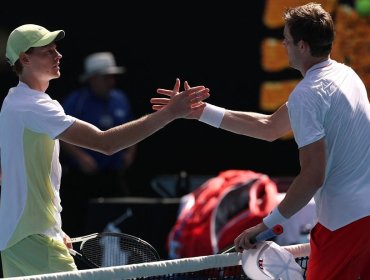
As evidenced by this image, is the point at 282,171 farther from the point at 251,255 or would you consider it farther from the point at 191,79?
the point at 251,255

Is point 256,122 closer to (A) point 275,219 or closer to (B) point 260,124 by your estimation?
(B) point 260,124

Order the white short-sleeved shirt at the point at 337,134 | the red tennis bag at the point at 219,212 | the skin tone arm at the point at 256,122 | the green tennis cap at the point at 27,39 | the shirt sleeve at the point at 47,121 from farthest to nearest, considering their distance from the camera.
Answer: the red tennis bag at the point at 219,212
the skin tone arm at the point at 256,122
the green tennis cap at the point at 27,39
the shirt sleeve at the point at 47,121
the white short-sleeved shirt at the point at 337,134

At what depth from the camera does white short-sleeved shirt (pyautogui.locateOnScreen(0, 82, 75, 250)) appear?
5211 mm

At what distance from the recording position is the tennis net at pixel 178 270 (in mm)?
4648

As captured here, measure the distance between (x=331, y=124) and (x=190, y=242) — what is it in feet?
12.7

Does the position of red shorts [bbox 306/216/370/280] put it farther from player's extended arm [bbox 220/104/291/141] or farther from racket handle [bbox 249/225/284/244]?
player's extended arm [bbox 220/104/291/141]

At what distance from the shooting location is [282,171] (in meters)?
10.6

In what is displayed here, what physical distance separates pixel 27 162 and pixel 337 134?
135cm

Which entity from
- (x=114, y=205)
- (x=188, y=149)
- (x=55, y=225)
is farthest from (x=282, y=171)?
(x=55, y=225)

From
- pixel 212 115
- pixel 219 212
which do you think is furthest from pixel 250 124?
pixel 219 212

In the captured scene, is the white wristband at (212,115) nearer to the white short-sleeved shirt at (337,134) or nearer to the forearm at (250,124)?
the forearm at (250,124)

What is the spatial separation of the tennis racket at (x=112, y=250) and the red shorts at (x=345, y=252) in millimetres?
919

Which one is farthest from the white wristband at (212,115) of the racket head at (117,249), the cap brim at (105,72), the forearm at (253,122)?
the cap brim at (105,72)

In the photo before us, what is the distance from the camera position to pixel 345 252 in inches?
191
